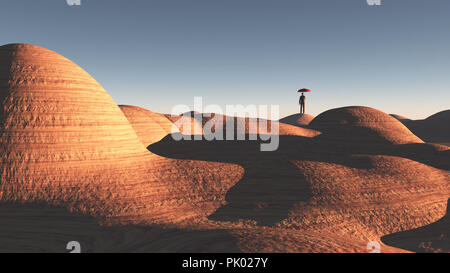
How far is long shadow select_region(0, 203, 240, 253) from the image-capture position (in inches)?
323

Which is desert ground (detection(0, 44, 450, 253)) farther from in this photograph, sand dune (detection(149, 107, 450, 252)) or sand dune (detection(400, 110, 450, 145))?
sand dune (detection(400, 110, 450, 145))

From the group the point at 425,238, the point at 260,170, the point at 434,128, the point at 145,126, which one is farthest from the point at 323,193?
the point at 434,128

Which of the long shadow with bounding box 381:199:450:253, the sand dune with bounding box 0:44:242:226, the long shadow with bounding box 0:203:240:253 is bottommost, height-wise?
the long shadow with bounding box 381:199:450:253

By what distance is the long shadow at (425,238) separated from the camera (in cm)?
1097

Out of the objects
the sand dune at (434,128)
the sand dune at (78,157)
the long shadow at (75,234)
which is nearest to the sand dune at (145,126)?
the sand dune at (78,157)

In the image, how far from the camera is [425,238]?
1187cm

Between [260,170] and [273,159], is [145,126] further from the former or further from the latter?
[260,170]

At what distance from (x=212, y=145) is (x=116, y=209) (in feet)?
32.3

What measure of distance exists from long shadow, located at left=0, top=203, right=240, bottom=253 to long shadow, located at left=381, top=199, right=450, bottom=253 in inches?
337

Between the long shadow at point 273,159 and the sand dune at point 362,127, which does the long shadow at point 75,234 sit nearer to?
the long shadow at point 273,159

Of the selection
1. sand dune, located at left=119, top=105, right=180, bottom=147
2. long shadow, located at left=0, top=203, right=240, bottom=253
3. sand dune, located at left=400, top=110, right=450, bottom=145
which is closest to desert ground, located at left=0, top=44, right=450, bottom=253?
long shadow, located at left=0, top=203, right=240, bottom=253

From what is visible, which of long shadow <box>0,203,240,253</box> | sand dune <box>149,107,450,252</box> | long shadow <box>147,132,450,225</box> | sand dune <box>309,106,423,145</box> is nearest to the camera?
long shadow <box>0,203,240,253</box>

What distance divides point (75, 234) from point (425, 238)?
588 inches
